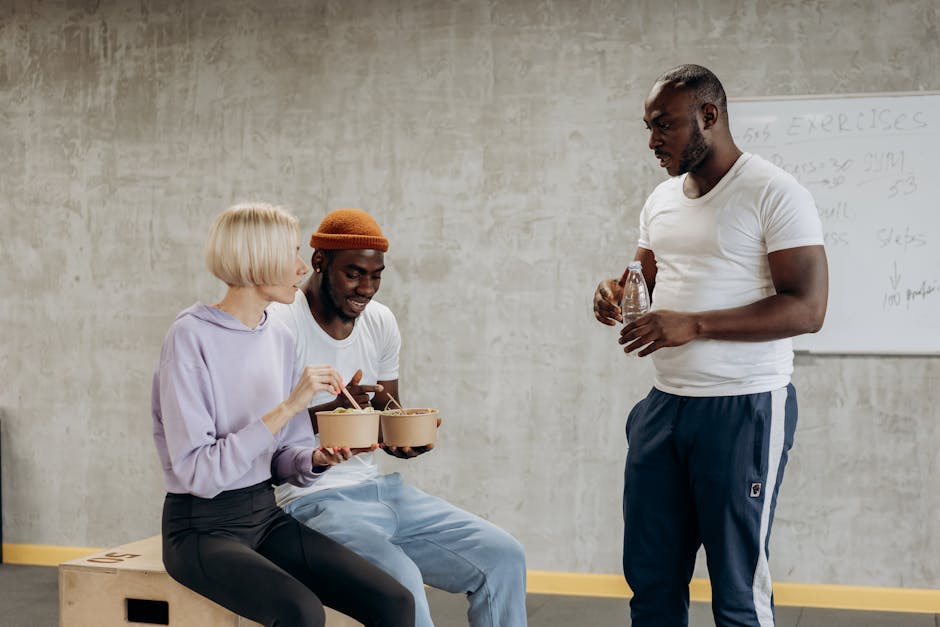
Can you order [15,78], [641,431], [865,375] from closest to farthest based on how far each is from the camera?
[641,431], [865,375], [15,78]

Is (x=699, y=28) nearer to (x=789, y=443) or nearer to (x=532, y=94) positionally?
(x=532, y=94)

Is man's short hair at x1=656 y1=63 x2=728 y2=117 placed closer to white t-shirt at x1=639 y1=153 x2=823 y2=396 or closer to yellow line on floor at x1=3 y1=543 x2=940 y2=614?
white t-shirt at x1=639 y1=153 x2=823 y2=396

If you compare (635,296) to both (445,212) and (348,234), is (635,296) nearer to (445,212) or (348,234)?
(348,234)

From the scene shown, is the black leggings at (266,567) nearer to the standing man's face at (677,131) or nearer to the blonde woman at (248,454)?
the blonde woman at (248,454)

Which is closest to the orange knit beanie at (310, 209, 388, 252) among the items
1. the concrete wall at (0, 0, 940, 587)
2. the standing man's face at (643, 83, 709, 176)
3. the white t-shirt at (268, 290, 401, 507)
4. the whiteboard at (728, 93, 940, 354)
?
the white t-shirt at (268, 290, 401, 507)

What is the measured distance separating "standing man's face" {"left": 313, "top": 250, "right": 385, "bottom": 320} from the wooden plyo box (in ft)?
2.23

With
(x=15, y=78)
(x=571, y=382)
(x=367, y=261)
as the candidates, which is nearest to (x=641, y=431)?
(x=367, y=261)

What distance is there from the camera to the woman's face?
2166mm

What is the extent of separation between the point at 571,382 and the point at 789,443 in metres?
1.80

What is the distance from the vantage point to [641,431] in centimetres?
227

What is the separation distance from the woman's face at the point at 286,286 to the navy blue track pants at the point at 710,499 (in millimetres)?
814

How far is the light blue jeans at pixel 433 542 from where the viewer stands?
221cm

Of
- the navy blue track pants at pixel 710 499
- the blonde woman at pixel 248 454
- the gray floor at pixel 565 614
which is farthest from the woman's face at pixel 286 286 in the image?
the gray floor at pixel 565 614

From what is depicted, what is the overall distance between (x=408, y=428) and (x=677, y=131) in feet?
2.76
